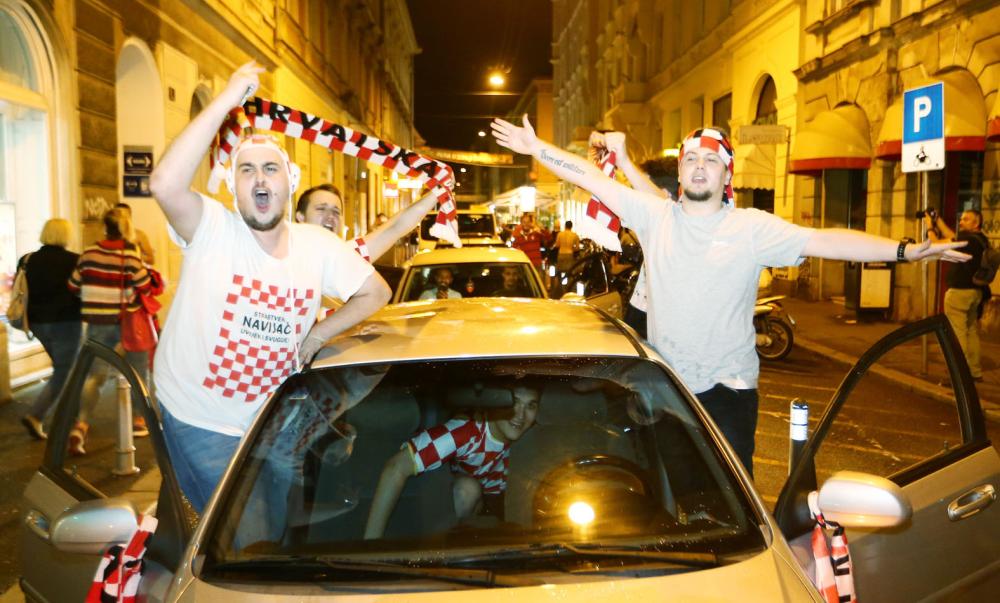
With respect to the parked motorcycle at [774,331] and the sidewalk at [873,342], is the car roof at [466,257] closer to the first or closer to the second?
the sidewalk at [873,342]

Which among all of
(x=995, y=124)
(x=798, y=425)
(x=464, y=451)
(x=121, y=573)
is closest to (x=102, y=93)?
(x=464, y=451)

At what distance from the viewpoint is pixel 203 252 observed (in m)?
2.99

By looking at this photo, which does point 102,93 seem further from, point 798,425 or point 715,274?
point 798,425

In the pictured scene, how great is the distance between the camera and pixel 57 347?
24.5ft

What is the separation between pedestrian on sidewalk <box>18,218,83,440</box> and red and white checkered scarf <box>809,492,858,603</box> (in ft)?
21.5

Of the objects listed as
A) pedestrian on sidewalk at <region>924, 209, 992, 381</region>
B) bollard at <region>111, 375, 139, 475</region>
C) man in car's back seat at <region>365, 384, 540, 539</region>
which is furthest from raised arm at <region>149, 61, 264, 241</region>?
pedestrian on sidewalk at <region>924, 209, 992, 381</region>

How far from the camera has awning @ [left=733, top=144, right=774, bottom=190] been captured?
21.1 metres

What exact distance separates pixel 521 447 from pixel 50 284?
5747 millimetres

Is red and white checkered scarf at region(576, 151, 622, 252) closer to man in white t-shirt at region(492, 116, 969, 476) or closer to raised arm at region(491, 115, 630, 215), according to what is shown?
raised arm at region(491, 115, 630, 215)

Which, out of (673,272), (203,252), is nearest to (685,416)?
(673,272)

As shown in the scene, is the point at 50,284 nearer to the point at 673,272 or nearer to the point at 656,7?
the point at 673,272

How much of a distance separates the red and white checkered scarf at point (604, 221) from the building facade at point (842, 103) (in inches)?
379

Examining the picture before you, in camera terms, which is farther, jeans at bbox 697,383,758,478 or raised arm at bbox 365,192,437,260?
raised arm at bbox 365,192,437,260

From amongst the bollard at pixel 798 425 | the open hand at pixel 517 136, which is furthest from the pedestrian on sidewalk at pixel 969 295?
the open hand at pixel 517 136
